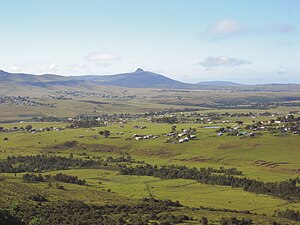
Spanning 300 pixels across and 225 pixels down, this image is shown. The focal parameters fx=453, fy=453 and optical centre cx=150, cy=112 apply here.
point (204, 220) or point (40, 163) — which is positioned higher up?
point (204, 220)

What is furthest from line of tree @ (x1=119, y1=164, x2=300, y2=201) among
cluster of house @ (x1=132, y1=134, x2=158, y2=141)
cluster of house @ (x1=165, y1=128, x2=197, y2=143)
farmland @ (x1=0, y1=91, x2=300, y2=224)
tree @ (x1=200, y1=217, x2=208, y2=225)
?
cluster of house @ (x1=132, y1=134, x2=158, y2=141)

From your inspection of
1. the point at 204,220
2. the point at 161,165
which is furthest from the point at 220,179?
the point at 204,220

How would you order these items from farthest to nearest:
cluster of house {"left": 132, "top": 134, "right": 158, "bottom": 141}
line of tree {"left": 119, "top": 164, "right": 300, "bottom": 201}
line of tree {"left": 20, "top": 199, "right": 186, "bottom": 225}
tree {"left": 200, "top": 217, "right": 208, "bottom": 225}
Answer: cluster of house {"left": 132, "top": 134, "right": 158, "bottom": 141}
line of tree {"left": 119, "top": 164, "right": 300, "bottom": 201}
tree {"left": 200, "top": 217, "right": 208, "bottom": 225}
line of tree {"left": 20, "top": 199, "right": 186, "bottom": 225}

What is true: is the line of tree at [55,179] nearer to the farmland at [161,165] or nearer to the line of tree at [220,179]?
the farmland at [161,165]

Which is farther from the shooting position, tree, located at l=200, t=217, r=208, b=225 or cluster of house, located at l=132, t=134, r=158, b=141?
cluster of house, located at l=132, t=134, r=158, b=141

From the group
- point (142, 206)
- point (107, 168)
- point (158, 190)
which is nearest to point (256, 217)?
point (142, 206)

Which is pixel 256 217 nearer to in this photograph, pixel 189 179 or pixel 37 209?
pixel 37 209

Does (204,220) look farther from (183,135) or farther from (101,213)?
(183,135)

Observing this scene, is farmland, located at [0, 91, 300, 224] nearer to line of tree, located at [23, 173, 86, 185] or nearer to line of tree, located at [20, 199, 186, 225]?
line of tree, located at [20, 199, 186, 225]
